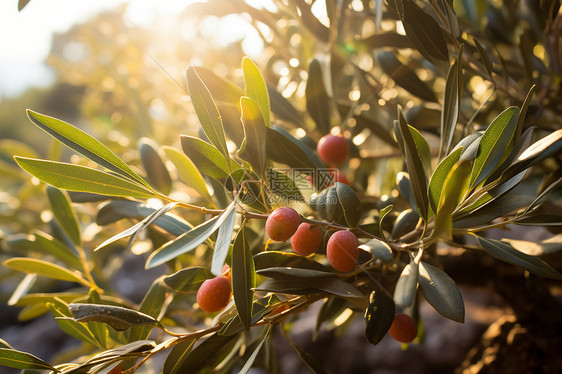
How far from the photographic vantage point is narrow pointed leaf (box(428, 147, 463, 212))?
17.4 inches

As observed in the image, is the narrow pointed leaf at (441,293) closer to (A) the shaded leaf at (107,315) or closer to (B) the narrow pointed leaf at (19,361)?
(A) the shaded leaf at (107,315)

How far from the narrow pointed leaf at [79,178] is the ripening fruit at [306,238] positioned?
8.7 inches

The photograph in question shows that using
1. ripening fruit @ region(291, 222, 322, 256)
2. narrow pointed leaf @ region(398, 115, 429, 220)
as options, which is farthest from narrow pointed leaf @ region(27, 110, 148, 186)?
narrow pointed leaf @ region(398, 115, 429, 220)

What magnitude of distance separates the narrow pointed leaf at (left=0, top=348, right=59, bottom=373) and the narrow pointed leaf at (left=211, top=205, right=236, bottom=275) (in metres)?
0.29

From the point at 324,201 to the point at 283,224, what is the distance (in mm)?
76

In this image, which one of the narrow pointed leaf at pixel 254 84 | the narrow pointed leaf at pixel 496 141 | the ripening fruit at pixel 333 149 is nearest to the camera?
the narrow pointed leaf at pixel 496 141

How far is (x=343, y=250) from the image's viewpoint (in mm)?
476

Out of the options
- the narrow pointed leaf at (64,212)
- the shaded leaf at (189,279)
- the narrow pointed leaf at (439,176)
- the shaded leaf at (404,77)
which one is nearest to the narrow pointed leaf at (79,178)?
the shaded leaf at (189,279)

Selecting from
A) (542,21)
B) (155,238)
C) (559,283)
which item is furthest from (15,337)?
(542,21)

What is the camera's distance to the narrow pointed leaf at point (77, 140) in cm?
48

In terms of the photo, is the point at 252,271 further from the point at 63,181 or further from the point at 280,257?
the point at 63,181

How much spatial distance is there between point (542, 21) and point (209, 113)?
28.7 inches

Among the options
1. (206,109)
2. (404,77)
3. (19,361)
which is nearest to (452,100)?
(404,77)

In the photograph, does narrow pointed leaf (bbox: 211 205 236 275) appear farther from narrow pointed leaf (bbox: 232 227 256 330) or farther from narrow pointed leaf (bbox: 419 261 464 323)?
narrow pointed leaf (bbox: 419 261 464 323)
